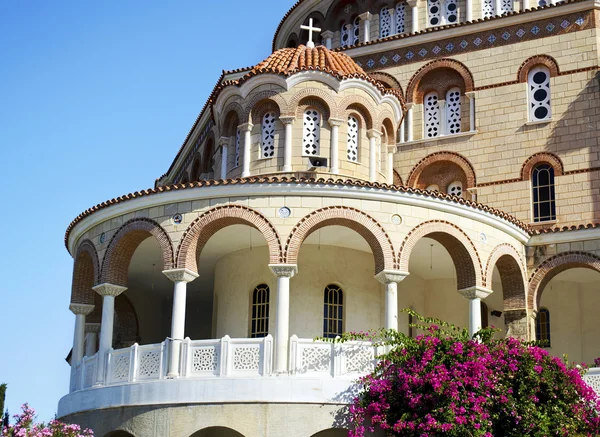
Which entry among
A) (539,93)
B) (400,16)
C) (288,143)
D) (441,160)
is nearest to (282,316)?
(288,143)

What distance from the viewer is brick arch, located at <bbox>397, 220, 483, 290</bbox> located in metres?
20.7

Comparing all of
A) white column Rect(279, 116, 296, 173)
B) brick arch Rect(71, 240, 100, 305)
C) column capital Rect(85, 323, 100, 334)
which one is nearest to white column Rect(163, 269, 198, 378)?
brick arch Rect(71, 240, 100, 305)

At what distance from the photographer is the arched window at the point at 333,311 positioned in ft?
71.6

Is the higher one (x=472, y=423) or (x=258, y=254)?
(x=258, y=254)

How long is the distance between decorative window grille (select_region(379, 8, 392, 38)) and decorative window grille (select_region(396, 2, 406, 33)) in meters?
0.27

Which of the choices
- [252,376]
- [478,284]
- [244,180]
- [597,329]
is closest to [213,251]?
[244,180]

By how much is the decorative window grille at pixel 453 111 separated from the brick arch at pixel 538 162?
2.44 metres

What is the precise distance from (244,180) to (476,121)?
32.8ft

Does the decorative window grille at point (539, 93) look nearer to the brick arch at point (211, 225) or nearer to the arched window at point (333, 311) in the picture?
the arched window at point (333, 311)

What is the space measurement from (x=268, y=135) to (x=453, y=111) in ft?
22.7

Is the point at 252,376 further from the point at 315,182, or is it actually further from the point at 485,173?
the point at 485,173

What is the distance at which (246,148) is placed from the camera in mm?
24078

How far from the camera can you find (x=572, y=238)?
74.7 ft

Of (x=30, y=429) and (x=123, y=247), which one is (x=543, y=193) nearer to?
(x=123, y=247)
